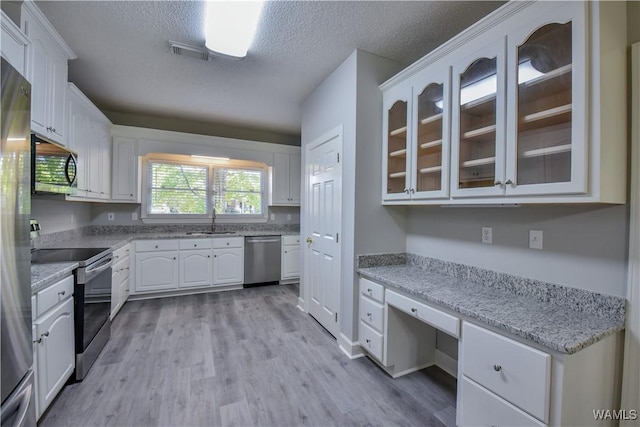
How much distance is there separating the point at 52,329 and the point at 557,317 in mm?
2817

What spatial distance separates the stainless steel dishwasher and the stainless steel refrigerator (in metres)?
3.12

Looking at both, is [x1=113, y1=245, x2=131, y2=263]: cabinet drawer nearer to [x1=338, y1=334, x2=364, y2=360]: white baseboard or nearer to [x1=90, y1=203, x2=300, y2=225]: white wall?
[x1=90, y1=203, x2=300, y2=225]: white wall

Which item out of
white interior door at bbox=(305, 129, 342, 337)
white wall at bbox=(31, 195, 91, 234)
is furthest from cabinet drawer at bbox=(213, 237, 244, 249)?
white wall at bbox=(31, 195, 91, 234)

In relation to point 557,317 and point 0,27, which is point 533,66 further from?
point 0,27

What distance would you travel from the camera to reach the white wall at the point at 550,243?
1323mm

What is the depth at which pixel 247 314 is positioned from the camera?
10.7 feet

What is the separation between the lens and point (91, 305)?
211 centimetres

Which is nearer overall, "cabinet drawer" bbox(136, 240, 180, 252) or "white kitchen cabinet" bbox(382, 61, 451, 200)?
"white kitchen cabinet" bbox(382, 61, 451, 200)

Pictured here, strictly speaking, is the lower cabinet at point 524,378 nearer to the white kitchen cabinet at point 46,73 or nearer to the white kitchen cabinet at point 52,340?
the white kitchen cabinet at point 52,340

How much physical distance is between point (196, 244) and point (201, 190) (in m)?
1.01

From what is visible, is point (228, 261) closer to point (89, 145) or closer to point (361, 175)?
point (89, 145)

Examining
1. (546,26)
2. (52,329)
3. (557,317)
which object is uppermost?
(546,26)

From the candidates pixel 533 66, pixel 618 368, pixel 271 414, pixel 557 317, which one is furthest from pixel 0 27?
pixel 618 368

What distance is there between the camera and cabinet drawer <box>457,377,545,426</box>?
3.98 feet
